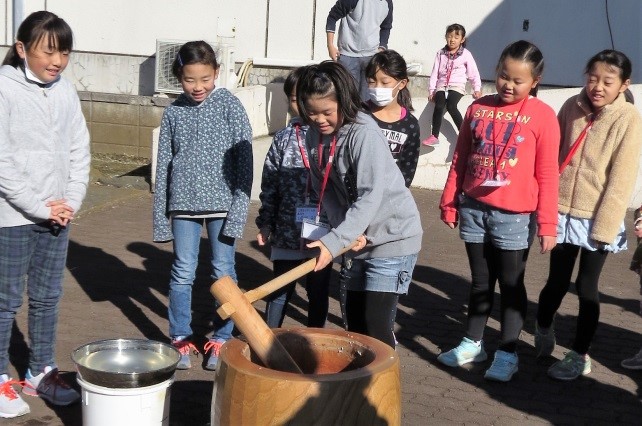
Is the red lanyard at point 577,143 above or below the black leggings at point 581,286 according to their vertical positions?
above

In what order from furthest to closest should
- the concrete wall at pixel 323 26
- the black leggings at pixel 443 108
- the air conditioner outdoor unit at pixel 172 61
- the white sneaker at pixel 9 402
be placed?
the air conditioner outdoor unit at pixel 172 61 → the concrete wall at pixel 323 26 → the black leggings at pixel 443 108 → the white sneaker at pixel 9 402

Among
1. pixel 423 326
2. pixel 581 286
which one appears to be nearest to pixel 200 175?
→ pixel 423 326

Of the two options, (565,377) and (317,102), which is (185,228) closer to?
(317,102)

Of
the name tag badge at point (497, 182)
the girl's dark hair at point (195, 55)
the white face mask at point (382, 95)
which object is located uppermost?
the girl's dark hair at point (195, 55)

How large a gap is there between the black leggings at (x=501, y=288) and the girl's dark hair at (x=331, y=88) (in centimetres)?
158

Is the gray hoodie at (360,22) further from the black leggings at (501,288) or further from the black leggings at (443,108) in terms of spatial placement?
the black leggings at (501,288)

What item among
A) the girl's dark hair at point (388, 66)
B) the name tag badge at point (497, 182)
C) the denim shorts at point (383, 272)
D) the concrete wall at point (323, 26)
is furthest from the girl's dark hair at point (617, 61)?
the concrete wall at point (323, 26)

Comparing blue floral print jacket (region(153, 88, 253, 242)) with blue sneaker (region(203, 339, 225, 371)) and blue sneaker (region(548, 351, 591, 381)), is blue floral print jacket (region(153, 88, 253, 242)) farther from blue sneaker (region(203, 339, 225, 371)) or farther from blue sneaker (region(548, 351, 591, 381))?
blue sneaker (region(548, 351, 591, 381))

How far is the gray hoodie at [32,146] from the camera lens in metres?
4.50

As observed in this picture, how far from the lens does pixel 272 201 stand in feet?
17.4

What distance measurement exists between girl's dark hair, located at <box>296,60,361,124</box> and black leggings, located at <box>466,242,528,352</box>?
5.17 ft

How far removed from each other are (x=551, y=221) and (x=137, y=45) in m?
9.85

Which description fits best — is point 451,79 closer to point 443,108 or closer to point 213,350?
point 443,108

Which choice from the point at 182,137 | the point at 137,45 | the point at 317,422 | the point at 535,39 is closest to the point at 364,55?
the point at 535,39
